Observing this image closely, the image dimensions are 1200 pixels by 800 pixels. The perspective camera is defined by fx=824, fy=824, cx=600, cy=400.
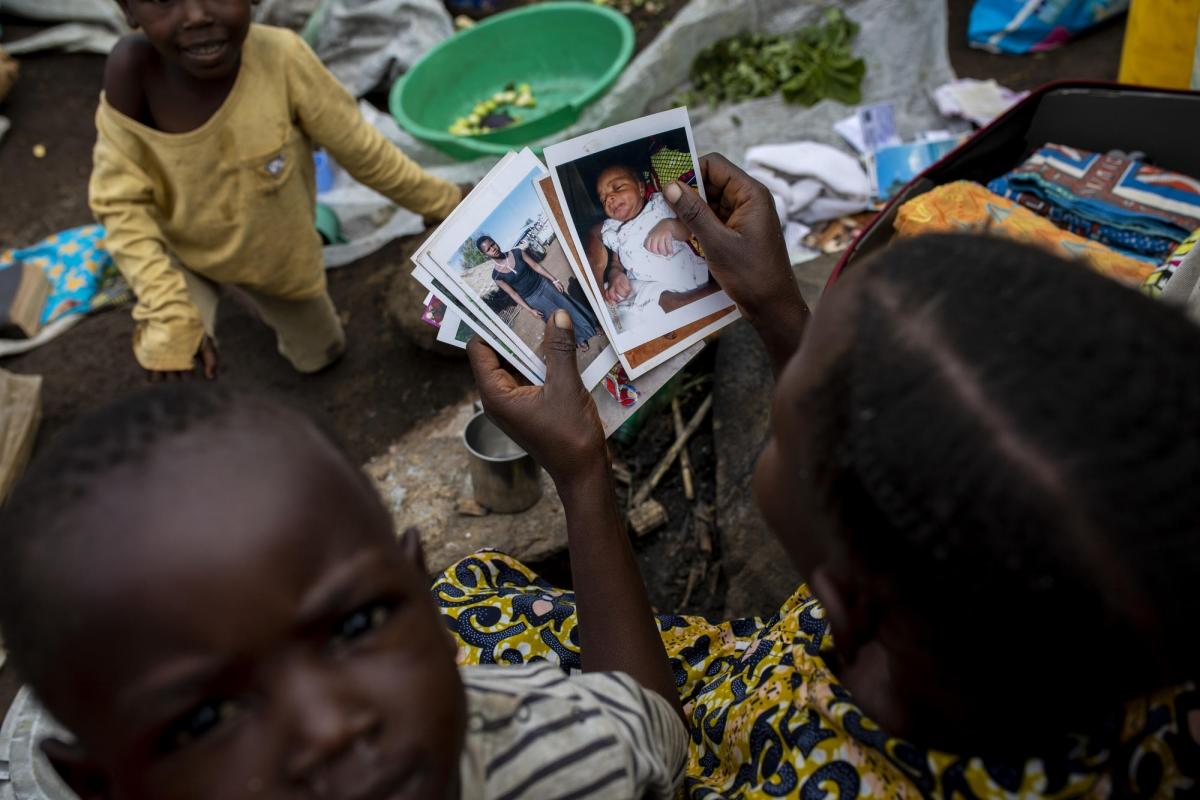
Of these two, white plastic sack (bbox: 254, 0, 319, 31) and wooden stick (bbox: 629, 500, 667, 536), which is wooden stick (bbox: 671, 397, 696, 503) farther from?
white plastic sack (bbox: 254, 0, 319, 31)

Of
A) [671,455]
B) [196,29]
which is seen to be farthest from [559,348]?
[196,29]

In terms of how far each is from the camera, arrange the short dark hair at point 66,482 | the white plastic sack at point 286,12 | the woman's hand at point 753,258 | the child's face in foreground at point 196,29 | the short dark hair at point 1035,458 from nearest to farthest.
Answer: the short dark hair at point 1035,458 < the short dark hair at point 66,482 < the woman's hand at point 753,258 < the child's face in foreground at point 196,29 < the white plastic sack at point 286,12

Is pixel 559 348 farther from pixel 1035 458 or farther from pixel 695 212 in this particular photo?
pixel 1035 458

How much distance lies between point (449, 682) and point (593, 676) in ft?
1.05

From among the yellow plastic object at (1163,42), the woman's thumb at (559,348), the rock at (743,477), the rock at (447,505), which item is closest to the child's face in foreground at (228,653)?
the woman's thumb at (559,348)

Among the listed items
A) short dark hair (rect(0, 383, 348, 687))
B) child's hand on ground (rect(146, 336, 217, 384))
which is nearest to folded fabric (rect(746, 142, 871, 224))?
child's hand on ground (rect(146, 336, 217, 384))

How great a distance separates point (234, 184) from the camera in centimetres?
261

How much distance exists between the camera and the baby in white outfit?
179cm

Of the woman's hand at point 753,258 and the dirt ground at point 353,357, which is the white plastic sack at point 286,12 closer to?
the dirt ground at point 353,357

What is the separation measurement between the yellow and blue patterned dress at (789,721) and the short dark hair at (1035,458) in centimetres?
24

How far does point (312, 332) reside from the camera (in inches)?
128

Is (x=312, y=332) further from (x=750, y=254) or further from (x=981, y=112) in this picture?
(x=981, y=112)

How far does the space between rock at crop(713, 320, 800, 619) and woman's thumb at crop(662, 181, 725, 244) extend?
76cm

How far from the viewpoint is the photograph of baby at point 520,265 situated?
1713mm
